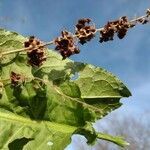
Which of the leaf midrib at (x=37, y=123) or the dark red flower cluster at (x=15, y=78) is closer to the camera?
the dark red flower cluster at (x=15, y=78)

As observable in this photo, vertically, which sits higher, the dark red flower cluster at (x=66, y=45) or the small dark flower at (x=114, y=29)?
the small dark flower at (x=114, y=29)

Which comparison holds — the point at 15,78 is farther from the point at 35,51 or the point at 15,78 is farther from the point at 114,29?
the point at 114,29

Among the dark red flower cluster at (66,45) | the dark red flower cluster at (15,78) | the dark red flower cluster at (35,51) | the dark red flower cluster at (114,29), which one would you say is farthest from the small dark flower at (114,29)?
the dark red flower cluster at (15,78)

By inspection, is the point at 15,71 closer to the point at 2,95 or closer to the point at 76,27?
the point at 2,95

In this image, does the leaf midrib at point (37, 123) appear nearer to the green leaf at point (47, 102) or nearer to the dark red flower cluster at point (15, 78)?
the green leaf at point (47, 102)

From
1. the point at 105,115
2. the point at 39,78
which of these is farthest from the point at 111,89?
the point at 39,78
